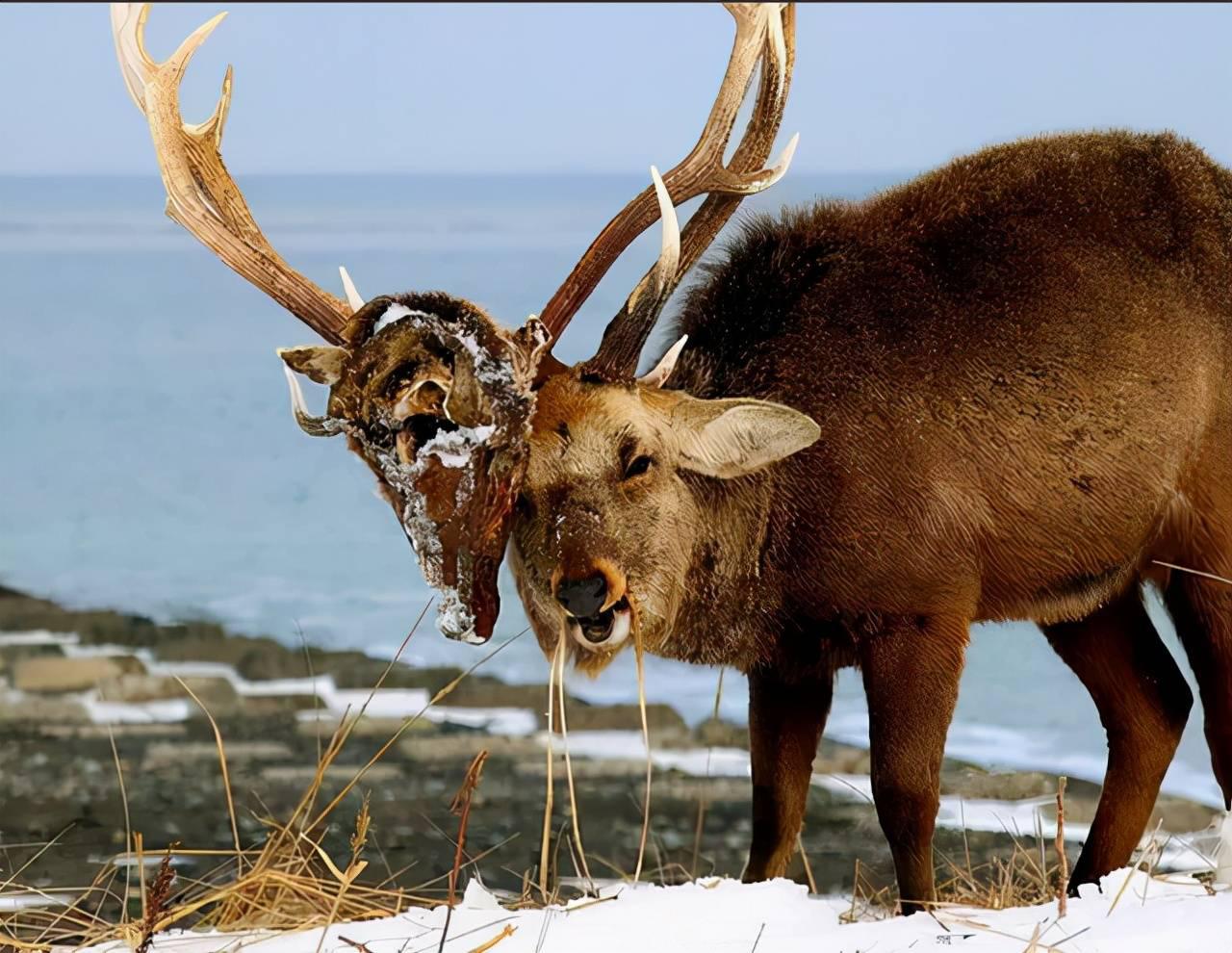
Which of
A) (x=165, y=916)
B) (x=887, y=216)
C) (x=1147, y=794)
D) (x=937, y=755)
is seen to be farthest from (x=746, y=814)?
(x=165, y=916)

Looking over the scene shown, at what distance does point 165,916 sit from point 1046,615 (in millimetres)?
2465

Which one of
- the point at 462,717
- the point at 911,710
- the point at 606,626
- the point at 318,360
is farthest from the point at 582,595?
the point at 462,717

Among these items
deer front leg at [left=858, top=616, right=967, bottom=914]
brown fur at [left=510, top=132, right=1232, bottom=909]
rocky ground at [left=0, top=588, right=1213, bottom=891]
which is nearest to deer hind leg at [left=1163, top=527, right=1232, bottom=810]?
brown fur at [left=510, top=132, right=1232, bottom=909]

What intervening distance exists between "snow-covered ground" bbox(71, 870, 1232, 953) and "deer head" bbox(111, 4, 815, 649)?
26.4 inches

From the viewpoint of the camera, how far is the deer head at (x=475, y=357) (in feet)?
12.5

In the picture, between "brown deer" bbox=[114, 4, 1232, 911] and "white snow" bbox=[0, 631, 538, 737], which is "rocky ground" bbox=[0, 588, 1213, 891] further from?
"brown deer" bbox=[114, 4, 1232, 911]

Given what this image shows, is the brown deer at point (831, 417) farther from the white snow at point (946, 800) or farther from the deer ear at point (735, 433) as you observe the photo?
the white snow at point (946, 800)

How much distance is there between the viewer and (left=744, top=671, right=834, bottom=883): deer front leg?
4824 millimetres

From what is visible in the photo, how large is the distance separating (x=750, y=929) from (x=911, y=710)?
0.78 metres

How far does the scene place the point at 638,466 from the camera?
413 cm

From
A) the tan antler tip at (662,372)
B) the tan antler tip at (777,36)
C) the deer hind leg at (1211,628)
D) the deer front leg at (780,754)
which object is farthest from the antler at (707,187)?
the deer hind leg at (1211,628)

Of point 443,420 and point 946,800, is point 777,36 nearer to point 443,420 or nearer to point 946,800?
point 443,420

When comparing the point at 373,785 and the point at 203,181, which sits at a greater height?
the point at 203,181

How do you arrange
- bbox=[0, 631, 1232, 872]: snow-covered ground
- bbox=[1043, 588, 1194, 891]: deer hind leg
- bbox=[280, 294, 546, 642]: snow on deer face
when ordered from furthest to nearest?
bbox=[0, 631, 1232, 872]: snow-covered ground, bbox=[1043, 588, 1194, 891]: deer hind leg, bbox=[280, 294, 546, 642]: snow on deer face
